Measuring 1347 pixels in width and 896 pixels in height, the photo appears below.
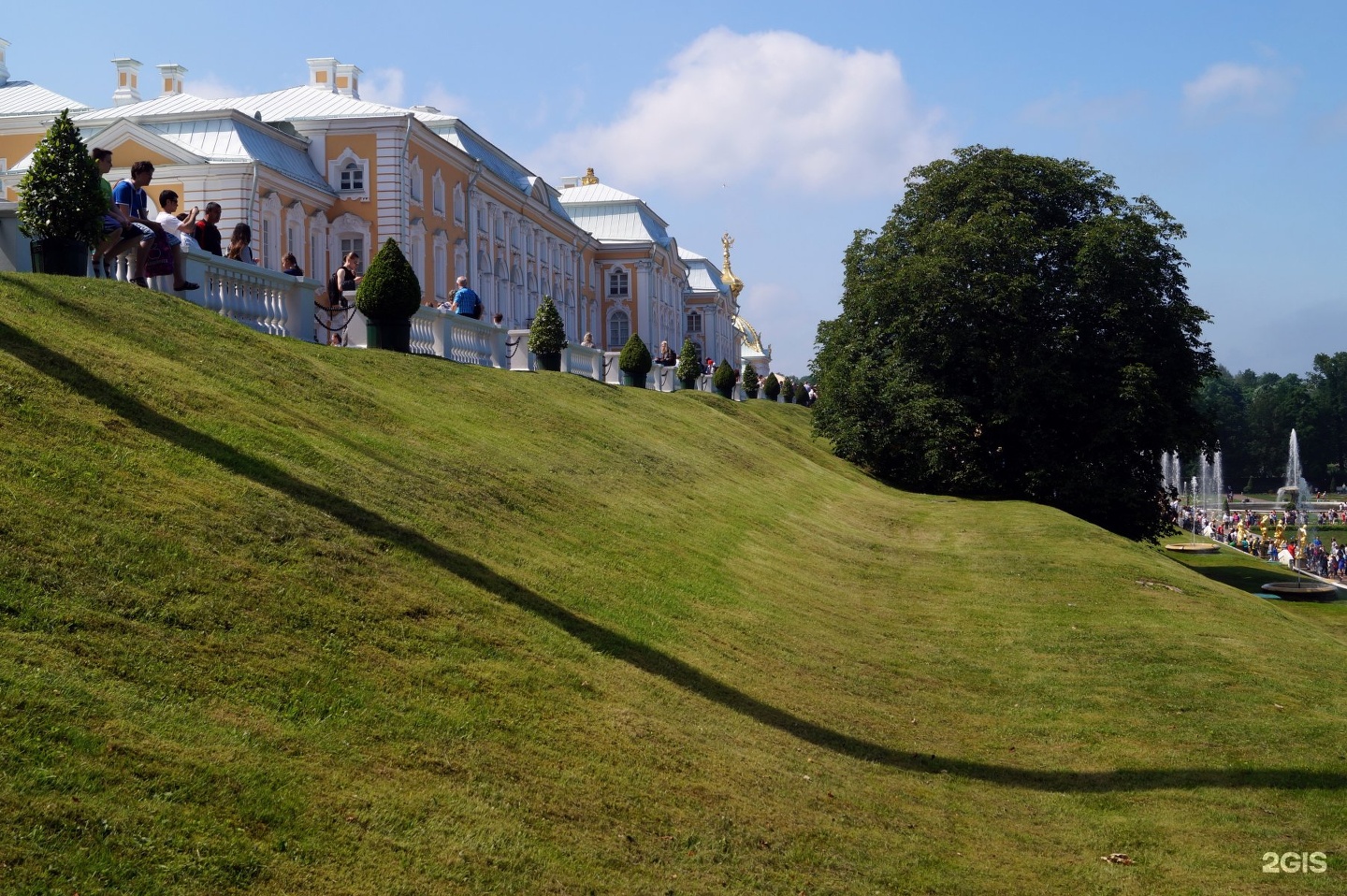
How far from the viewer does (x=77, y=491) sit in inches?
304

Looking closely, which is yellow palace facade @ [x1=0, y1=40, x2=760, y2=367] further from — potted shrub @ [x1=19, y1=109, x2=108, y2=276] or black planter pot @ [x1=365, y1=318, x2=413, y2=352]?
potted shrub @ [x1=19, y1=109, x2=108, y2=276]

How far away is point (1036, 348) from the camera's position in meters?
34.7

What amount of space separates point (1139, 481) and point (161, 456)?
3135cm

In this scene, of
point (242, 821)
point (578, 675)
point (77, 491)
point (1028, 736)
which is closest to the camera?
point (242, 821)

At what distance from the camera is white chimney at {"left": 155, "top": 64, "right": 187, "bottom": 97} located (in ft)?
158

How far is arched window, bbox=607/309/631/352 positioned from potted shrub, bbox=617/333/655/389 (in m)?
39.3

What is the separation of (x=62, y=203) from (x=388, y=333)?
7312 millimetres

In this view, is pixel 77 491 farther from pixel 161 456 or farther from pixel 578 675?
pixel 578 675

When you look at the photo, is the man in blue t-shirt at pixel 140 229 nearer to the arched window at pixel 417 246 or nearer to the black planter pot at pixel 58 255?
the black planter pot at pixel 58 255

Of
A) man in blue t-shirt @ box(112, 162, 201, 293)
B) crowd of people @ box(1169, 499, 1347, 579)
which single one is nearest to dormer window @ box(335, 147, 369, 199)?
man in blue t-shirt @ box(112, 162, 201, 293)

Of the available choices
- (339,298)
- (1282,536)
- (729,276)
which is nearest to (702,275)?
(729,276)

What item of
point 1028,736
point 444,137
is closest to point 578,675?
point 1028,736

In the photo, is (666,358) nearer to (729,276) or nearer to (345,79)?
(345,79)

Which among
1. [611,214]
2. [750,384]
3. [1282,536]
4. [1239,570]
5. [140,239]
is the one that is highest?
[611,214]
